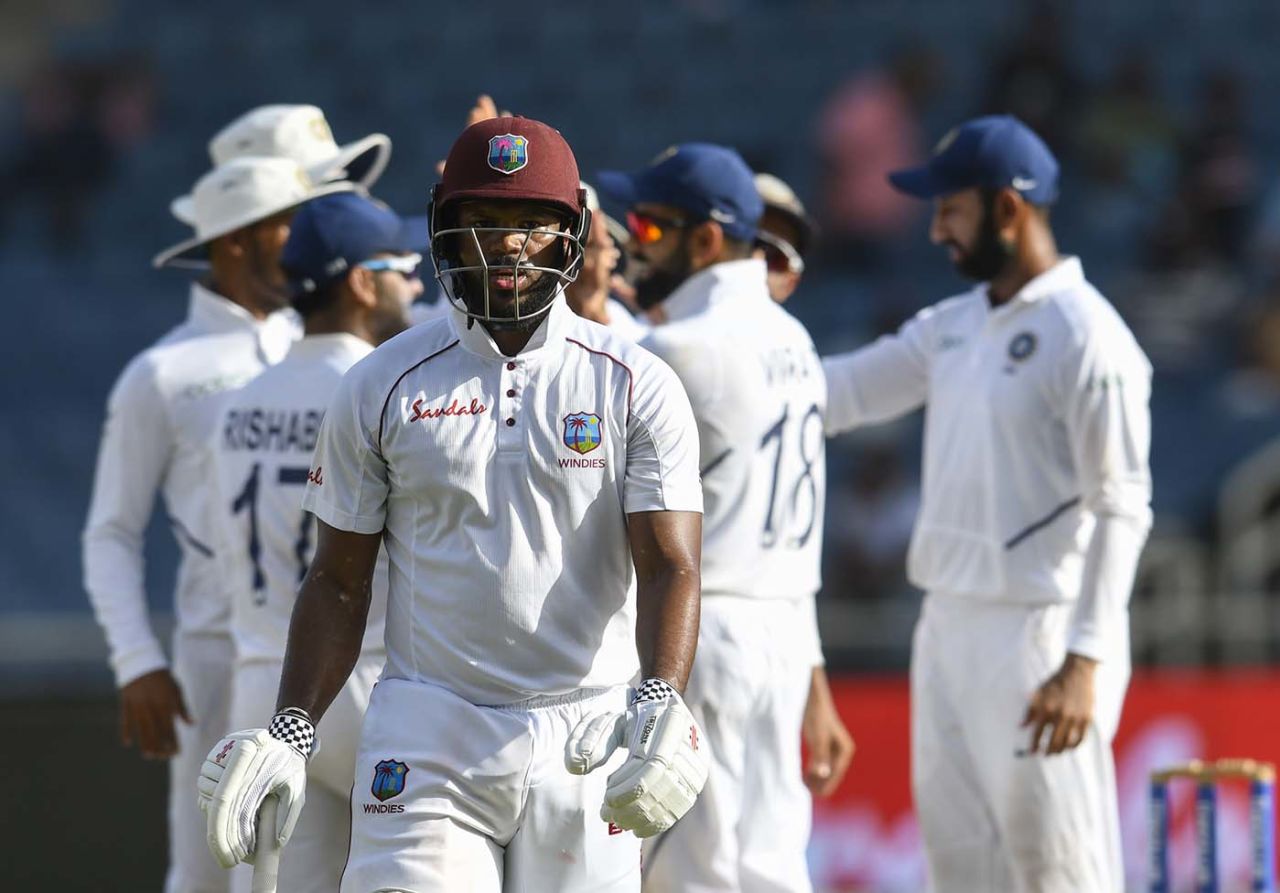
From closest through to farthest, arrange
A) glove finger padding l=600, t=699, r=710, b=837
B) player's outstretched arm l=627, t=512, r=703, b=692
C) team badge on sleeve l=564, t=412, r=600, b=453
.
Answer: glove finger padding l=600, t=699, r=710, b=837, player's outstretched arm l=627, t=512, r=703, b=692, team badge on sleeve l=564, t=412, r=600, b=453

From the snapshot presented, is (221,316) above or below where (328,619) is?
above

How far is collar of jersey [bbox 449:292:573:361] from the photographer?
374cm

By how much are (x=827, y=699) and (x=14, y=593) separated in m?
7.16

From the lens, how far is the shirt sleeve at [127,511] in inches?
219

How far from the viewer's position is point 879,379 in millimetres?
5926

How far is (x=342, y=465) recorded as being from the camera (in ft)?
12.3

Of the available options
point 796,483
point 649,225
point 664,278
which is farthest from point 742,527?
point 649,225

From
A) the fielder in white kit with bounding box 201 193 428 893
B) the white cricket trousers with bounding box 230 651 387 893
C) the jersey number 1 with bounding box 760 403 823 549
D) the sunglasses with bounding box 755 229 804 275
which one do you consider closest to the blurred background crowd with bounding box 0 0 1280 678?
the sunglasses with bounding box 755 229 804 275

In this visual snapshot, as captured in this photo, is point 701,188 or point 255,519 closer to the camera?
point 255,519

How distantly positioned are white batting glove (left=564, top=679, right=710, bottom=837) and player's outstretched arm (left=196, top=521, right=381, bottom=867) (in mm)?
486

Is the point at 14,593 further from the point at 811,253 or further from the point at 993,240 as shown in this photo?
the point at 993,240

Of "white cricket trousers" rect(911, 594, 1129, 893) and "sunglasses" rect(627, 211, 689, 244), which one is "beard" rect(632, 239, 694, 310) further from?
"white cricket trousers" rect(911, 594, 1129, 893)

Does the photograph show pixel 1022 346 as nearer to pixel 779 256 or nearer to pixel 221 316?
pixel 779 256

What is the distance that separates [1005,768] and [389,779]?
219 cm
